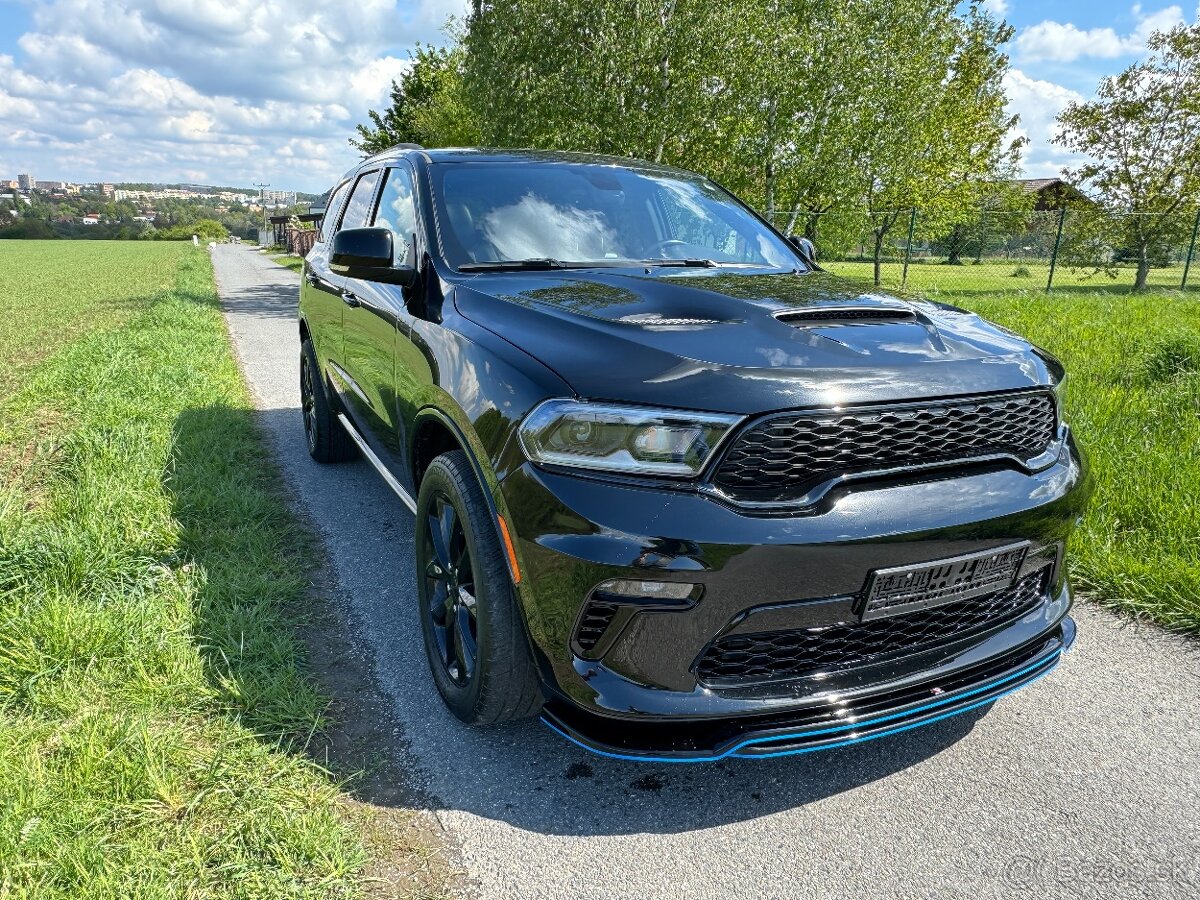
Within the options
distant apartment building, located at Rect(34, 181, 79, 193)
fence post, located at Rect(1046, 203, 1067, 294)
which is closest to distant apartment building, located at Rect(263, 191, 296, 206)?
distant apartment building, located at Rect(34, 181, 79, 193)

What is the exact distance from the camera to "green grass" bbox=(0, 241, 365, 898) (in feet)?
6.20

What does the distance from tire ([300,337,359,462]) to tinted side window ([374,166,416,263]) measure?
1450 millimetres

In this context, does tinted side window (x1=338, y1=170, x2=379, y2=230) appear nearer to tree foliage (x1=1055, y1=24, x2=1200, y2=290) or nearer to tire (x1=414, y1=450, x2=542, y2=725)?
tire (x1=414, y1=450, x2=542, y2=725)

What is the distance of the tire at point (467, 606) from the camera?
214 centimetres

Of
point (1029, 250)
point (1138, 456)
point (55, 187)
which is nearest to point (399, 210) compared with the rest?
point (1138, 456)

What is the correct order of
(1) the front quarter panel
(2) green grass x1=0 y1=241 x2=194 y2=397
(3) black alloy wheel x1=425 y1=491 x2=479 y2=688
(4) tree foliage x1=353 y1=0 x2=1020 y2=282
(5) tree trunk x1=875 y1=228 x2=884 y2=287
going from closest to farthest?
(1) the front quarter panel
(3) black alloy wheel x1=425 y1=491 x2=479 y2=688
(2) green grass x1=0 y1=241 x2=194 y2=397
(4) tree foliage x1=353 y1=0 x2=1020 y2=282
(5) tree trunk x1=875 y1=228 x2=884 y2=287

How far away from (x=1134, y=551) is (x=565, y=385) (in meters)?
3.10

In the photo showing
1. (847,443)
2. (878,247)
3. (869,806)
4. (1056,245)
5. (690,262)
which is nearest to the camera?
(847,443)

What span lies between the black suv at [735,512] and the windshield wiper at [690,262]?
0.52 metres

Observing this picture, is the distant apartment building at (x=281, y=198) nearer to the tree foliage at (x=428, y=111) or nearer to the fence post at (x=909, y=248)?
the tree foliage at (x=428, y=111)

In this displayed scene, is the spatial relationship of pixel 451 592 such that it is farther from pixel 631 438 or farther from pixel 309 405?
pixel 309 405

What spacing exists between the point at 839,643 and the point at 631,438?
2.41 feet

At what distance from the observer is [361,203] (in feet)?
13.7

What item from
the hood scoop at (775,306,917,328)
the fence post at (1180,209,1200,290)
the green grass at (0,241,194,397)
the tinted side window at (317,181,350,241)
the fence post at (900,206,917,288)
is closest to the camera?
the hood scoop at (775,306,917,328)
